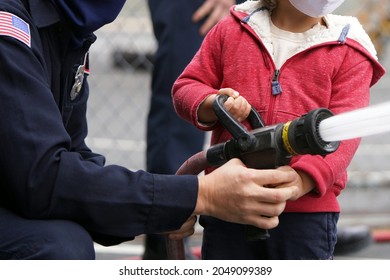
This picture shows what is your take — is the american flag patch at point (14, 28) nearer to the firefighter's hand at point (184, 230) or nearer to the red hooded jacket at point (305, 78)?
the red hooded jacket at point (305, 78)

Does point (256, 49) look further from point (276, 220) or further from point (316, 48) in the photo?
point (276, 220)

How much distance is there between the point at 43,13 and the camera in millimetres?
1934

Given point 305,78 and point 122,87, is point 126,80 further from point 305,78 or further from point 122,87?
point 305,78

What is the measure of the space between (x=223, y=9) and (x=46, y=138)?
1414 millimetres

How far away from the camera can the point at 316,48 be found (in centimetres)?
194

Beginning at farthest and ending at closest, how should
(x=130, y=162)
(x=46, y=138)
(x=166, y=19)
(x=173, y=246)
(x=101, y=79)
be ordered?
(x=101, y=79)
(x=130, y=162)
(x=166, y=19)
(x=173, y=246)
(x=46, y=138)

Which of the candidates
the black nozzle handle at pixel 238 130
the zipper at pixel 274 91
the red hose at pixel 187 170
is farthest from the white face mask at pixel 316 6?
the red hose at pixel 187 170

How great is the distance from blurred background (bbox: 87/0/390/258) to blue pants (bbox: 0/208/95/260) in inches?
65.1

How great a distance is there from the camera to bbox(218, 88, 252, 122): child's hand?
1846 mm

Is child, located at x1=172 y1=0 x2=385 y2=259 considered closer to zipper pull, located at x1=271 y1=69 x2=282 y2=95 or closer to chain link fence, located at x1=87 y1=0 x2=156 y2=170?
zipper pull, located at x1=271 y1=69 x2=282 y2=95

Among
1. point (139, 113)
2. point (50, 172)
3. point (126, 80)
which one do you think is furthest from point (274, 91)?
point (126, 80)

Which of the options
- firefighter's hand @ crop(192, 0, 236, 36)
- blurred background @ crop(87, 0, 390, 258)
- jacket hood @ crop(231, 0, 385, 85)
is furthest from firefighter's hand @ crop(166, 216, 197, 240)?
blurred background @ crop(87, 0, 390, 258)

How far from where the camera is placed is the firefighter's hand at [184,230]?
6.64 ft

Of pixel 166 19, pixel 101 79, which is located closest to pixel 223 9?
pixel 166 19
